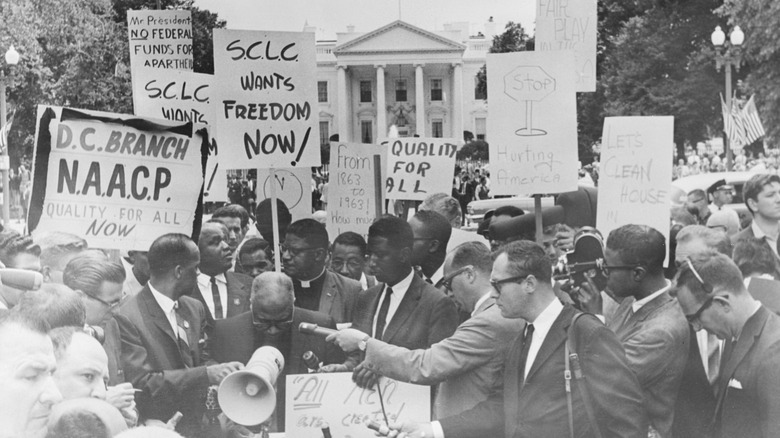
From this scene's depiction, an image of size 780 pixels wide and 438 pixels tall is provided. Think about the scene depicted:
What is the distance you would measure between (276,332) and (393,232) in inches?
37.0

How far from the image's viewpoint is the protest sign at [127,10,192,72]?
38.7 feet

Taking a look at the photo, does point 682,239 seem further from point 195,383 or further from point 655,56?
point 655,56

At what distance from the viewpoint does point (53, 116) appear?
6621mm

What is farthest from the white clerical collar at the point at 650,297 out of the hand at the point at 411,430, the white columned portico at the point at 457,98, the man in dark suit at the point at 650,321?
the white columned portico at the point at 457,98

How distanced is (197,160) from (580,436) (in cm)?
339

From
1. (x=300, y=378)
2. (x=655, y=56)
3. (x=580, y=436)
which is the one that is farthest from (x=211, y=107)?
(x=655, y=56)

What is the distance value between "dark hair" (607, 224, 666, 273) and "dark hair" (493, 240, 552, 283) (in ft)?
2.13

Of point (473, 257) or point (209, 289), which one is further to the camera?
point (209, 289)

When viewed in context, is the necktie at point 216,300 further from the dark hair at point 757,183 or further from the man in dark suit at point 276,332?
the dark hair at point 757,183

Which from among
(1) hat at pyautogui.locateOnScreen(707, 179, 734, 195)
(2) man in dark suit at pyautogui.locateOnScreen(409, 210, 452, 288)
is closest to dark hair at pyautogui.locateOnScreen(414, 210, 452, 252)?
(2) man in dark suit at pyautogui.locateOnScreen(409, 210, 452, 288)

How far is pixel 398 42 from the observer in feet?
349

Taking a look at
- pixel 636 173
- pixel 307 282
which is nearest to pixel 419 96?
pixel 636 173

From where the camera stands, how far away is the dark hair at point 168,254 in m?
5.88

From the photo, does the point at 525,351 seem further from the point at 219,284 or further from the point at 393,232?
the point at 219,284
